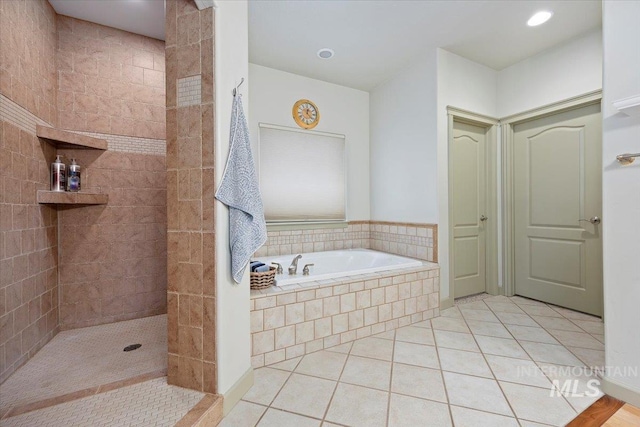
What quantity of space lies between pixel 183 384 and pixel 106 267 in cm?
149

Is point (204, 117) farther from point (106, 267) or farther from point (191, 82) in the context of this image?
point (106, 267)

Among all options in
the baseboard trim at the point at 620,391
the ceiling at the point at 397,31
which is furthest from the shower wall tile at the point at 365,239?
the ceiling at the point at 397,31

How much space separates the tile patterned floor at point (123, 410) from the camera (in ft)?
4.05

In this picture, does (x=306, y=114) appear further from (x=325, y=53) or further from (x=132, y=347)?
(x=132, y=347)

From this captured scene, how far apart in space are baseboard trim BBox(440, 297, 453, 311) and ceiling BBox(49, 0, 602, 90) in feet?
8.12

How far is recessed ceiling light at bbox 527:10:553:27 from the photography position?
2301 millimetres

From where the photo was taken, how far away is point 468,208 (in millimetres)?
3189

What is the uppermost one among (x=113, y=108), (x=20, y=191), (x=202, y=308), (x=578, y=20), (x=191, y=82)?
(x=578, y=20)

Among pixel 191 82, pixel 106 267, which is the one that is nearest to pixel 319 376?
pixel 191 82

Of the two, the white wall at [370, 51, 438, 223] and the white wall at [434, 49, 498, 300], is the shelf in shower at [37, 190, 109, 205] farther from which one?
the white wall at [434, 49, 498, 300]

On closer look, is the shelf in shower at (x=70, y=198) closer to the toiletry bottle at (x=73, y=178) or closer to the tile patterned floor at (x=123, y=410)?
the toiletry bottle at (x=73, y=178)

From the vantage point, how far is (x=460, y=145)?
313 cm

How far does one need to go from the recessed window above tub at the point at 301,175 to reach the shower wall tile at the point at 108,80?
1052 millimetres

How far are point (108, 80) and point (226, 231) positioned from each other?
6.41ft
